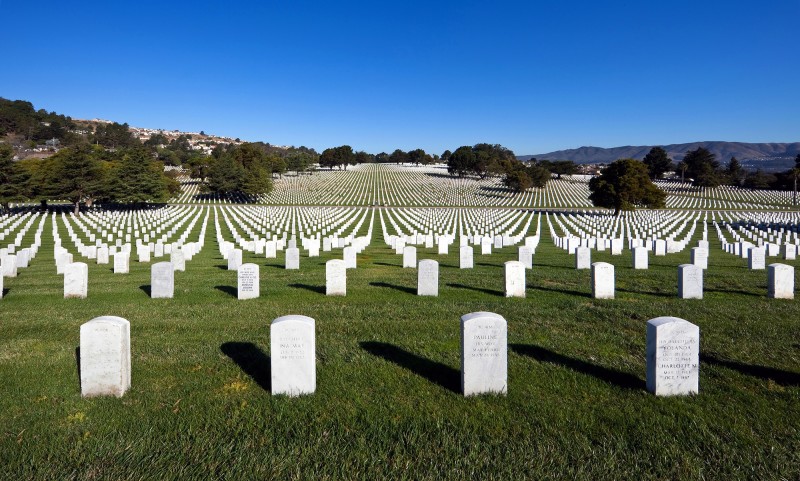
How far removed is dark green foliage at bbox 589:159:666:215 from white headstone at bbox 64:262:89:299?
182ft

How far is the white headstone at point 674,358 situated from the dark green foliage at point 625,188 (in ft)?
181

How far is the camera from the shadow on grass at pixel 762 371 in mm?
6465

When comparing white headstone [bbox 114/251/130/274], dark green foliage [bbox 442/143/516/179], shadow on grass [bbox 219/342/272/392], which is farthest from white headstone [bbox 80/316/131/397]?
dark green foliage [bbox 442/143/516/179]

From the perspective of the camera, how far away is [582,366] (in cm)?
698

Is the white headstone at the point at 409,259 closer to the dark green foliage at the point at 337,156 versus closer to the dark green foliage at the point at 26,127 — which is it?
the dark green foliage at the point at 337,156

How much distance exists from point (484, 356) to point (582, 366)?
1795 mm

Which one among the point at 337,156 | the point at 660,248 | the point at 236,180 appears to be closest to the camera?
the point at 660,248

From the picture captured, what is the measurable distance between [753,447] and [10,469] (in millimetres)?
6770

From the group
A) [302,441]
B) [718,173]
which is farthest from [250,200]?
[718,173]

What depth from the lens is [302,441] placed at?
4.87 meters

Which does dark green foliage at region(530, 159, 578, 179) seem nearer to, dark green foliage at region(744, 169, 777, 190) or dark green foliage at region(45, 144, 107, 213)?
dark green foliage at region(744, 169, 777, 190)

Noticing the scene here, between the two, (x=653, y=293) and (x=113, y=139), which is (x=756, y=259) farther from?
(x=113, y=139)

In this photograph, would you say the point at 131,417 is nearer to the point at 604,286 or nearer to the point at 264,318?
the point at 264,318

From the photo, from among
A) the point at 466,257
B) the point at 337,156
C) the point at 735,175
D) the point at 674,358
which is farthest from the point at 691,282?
the point at 337,156
